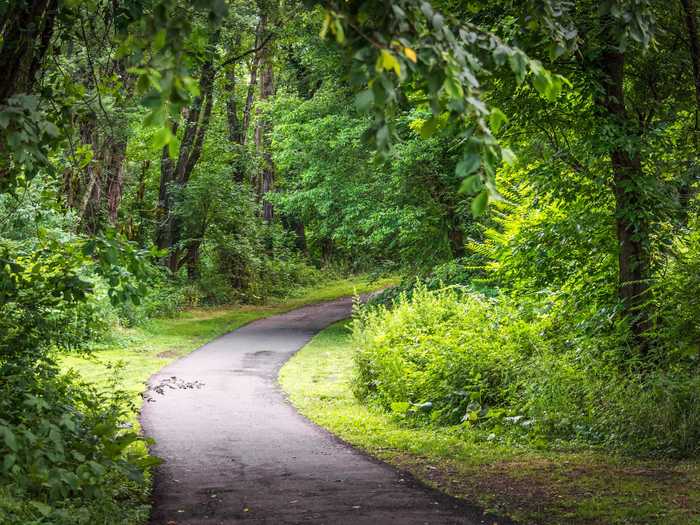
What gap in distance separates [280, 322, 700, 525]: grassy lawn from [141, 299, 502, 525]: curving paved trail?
1.28 ft

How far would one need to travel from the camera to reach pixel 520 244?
11711mm

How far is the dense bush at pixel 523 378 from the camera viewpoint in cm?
928

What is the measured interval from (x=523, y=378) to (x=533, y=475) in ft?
9.44

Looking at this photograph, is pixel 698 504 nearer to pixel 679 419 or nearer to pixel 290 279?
pixel 679 419

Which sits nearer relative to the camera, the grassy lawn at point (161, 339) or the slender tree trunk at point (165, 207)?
the grassy lawn at point (161, 339)

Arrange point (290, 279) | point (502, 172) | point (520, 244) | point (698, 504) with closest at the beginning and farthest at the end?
point (698, 504)
point (520, 244)
point (502, 172)
point (290, 279)

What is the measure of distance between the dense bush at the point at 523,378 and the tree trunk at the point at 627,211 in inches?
18.0

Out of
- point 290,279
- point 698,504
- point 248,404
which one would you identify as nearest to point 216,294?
point 290,279

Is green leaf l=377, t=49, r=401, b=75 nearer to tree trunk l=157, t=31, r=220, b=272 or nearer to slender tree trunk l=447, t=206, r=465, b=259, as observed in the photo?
slender tree trunk l=447, t=206, r=465, b=259

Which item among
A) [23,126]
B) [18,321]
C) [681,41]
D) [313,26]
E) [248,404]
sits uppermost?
[313,26]

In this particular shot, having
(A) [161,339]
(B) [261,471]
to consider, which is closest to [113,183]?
(A) [161,339]

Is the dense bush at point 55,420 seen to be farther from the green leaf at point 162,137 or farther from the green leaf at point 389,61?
the green leaf at point 389,61

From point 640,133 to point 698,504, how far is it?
17.1 feet

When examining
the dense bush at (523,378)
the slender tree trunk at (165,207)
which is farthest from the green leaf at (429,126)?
the slender tree trunk at (165,207)
